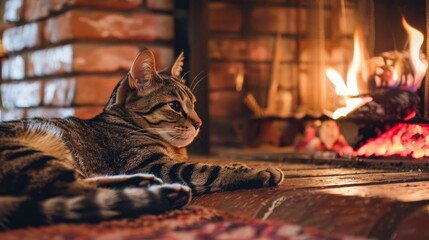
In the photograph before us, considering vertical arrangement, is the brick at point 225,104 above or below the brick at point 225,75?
below

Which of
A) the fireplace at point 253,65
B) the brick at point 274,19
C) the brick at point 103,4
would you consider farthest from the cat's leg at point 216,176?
the brick at point 274,19

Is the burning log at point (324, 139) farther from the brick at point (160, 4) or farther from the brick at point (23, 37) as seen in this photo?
the brick at point (23, 37)

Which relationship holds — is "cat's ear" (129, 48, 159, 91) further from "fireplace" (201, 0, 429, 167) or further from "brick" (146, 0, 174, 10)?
"brick" (146, 0, 174, 10)

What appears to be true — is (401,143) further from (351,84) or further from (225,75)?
(225,75)

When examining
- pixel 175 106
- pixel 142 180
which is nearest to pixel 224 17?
pixel 175 106

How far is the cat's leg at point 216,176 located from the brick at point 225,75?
3.98 ft

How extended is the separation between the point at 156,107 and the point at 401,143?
2.56 ft

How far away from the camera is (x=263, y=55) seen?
2787mm

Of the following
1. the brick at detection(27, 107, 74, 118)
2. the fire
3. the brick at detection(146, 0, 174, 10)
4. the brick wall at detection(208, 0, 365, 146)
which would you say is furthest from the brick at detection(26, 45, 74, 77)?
the fire

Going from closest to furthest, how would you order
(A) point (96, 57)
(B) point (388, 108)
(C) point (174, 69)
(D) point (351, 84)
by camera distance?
(C) point (174, 69), (B) point (388, 108), (D) point (351, 84), (A) point (96, 57)

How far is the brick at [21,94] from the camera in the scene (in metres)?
2.63

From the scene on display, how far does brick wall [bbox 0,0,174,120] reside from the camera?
230cm

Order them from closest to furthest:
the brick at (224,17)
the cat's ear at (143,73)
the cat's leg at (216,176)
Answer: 1. the cat's leg at (216,176)
2. the cat's ear at (143,73)
3. the brick at (224,17)

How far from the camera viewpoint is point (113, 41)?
2.35 m
